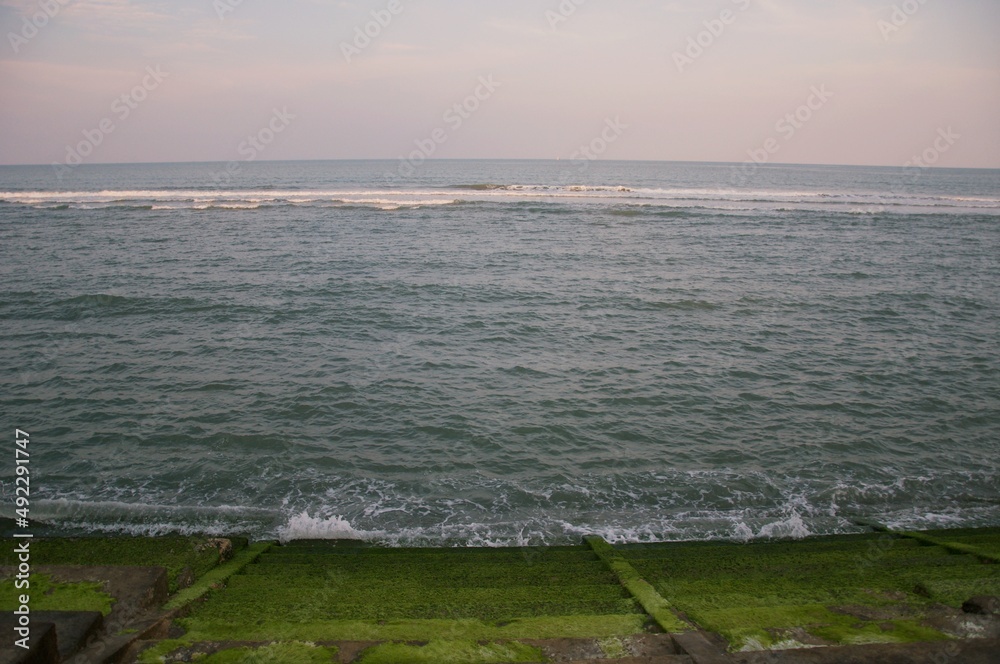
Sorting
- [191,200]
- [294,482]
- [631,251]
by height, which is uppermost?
[191,200]

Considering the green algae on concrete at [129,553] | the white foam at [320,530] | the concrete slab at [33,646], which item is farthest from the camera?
the white foam at [320,530]

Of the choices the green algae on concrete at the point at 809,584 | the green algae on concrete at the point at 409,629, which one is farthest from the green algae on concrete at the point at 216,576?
the green algae on concrete at the point at 809,584

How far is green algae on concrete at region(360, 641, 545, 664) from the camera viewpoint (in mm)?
4219

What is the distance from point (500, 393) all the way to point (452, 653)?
854 cm

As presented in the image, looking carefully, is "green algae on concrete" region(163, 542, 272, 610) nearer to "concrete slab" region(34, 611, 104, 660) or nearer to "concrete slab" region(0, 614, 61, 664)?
"concrete slab" region(34, 611, 104, 660)

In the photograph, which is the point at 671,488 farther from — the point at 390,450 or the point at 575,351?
the point at 575,351

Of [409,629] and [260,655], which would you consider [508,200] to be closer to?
[409,629]

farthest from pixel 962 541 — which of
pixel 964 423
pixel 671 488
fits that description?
pixel 964 423

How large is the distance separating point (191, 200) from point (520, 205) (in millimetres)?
34848

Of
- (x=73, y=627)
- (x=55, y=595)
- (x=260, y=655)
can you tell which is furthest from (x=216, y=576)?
(x=260, y=655)

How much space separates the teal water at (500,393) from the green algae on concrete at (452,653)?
3.57 metres

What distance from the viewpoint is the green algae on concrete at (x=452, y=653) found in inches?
166

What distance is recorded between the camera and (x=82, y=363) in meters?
14.3

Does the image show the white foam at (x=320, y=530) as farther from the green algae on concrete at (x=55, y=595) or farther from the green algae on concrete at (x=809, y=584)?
the green algae on concrete at (x=809, y=584)
